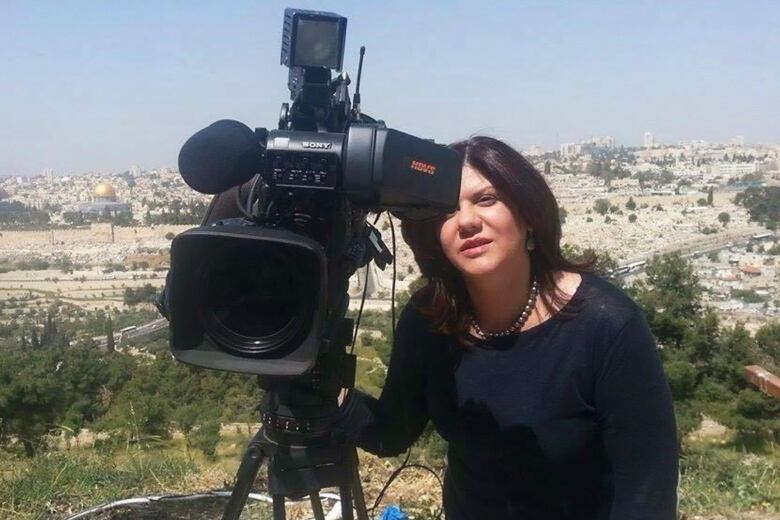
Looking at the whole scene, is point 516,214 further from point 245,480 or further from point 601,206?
point 601,206

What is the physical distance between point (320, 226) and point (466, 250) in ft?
0.86

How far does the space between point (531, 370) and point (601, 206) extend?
81.7ft

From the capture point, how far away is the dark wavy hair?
125 centimetres

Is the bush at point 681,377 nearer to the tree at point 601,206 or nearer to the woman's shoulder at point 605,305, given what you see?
the woman's shoulder at point 605,305

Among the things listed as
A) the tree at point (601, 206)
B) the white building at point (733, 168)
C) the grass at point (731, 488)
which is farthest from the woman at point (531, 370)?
the white building at point (733, 168)

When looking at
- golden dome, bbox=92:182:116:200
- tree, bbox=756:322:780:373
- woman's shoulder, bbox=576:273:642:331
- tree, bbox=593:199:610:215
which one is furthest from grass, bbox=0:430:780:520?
golden dome, bbox=92:182:116:200

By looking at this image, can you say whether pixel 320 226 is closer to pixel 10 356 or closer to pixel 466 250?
pixel 466 250

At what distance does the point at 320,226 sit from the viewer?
3.65ft

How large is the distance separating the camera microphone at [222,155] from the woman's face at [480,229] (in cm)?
35

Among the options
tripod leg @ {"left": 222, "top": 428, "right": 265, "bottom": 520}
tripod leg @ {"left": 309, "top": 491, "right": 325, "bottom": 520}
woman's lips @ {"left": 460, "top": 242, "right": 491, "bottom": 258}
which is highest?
woman's lips @ {"left": 460, "top": 242, "right": 491, "bottom": 258}

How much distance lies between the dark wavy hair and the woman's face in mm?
15

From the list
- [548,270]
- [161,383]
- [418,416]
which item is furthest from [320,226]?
[161,383]

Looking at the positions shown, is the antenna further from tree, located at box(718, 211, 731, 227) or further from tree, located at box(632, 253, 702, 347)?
tree, located at box(718, 211, 731, 227)

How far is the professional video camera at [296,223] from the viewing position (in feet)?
3.37
